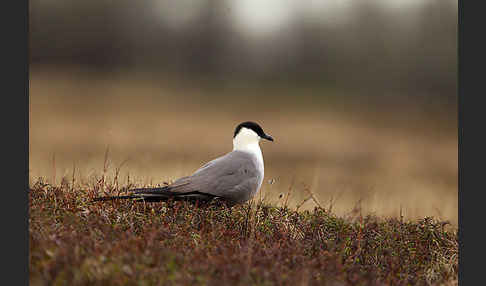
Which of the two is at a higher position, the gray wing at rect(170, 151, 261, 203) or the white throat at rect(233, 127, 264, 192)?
the white throat at rect(233, 127, 264, 192)

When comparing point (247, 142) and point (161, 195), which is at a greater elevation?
point (247, 142)

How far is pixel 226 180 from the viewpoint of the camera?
5895 mm

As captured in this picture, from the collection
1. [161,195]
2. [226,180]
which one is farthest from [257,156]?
[161,195]

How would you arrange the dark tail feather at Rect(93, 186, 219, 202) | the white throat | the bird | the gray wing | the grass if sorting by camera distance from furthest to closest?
the white throat
the gray wing
the bird
the dark tail feather at Rect(93, 186, 219, 202)
the grass

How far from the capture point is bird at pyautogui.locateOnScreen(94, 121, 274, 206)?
222 inches

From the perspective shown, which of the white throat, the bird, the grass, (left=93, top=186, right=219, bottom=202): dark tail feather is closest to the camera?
the grass

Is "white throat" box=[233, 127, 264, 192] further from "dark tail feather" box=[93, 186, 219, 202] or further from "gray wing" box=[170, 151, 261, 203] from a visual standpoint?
"dark tail feather" box=[93, 186, 219, 202]

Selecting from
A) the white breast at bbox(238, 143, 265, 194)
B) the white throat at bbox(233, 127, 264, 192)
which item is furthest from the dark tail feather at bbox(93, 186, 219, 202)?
the white throat at bbox(233, 127, 264, 192)

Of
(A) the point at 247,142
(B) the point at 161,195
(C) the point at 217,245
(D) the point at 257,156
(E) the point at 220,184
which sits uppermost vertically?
(A) the point at 247,142

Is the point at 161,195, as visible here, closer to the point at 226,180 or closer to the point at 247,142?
the point at 226,180

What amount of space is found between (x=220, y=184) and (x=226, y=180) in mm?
89

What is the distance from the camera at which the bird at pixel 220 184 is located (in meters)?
5.65

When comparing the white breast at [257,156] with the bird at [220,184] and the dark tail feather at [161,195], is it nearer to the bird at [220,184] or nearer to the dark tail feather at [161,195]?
the bird at [220,184]

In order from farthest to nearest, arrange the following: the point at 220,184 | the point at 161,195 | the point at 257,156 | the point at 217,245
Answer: the point at 257,156 < the point at 220,184 < the point at 161,195 < the point at 217,245
